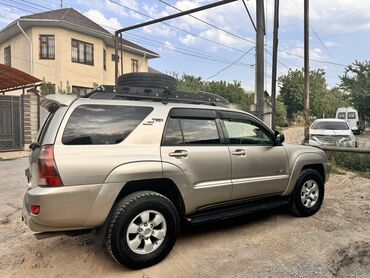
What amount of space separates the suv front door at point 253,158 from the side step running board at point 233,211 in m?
0.15

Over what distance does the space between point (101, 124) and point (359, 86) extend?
1327 inches

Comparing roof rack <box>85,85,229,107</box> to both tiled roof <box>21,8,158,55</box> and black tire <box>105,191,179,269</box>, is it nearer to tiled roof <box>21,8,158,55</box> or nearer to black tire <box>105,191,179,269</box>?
black tire <box>105,191,179,269</box>

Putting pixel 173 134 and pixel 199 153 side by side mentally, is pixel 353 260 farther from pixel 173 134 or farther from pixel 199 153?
pixel 173 134

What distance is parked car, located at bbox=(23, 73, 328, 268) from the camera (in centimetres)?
347

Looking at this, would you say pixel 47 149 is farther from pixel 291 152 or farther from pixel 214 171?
pixel 291 152

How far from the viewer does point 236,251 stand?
429cm

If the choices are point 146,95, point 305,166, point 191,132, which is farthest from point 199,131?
point 305,166

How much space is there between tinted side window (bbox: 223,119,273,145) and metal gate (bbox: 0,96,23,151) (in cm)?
1132

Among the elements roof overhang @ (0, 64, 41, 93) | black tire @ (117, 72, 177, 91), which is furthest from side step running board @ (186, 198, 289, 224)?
roof overhang @ (0, 64, 41, 93)

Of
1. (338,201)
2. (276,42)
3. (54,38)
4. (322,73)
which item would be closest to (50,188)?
(338,201)

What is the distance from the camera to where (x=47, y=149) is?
3.45 metres

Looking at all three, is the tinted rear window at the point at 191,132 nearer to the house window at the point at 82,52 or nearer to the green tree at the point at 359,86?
the house window at the point at 82,52

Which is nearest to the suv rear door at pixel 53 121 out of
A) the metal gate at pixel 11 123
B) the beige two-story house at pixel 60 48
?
the metal gate at pixel 11 123

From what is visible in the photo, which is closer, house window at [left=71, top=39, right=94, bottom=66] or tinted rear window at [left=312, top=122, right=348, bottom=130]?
tinted rear window at [left=312, top=122, right=348, bottom=130]
